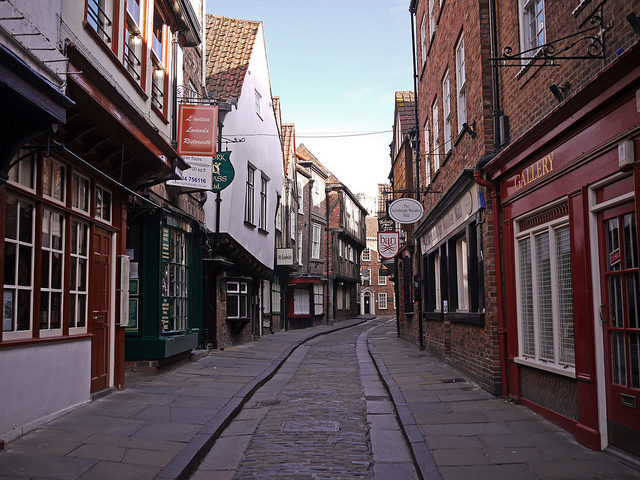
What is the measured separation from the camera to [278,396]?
9.95 meters

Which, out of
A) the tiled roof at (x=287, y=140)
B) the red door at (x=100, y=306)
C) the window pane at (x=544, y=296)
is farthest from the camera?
the tiled roof at (x=287, y=140)

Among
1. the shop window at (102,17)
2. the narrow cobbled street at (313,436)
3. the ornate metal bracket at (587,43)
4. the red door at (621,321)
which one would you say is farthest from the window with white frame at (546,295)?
the shop window at (102,17)

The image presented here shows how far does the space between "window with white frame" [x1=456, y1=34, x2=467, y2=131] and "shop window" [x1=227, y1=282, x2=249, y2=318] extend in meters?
8.54

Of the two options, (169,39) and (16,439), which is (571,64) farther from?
(169,39)

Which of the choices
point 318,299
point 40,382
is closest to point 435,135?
point 40,382

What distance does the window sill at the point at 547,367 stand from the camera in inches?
265

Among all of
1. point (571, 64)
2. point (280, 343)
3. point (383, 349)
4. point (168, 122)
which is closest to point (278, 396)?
point (168, 122)

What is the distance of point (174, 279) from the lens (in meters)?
12.2

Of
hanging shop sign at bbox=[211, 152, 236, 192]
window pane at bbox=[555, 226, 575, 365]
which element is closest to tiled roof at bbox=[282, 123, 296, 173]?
hanging shop sign at bbox=[211, 152, 236, 192]

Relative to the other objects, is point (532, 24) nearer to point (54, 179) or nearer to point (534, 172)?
point (534, 172)

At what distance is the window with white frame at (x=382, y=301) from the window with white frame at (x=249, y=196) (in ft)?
158

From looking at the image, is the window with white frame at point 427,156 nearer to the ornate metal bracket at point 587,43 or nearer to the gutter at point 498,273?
the gutter at point 498,273

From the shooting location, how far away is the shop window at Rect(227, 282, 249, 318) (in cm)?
1767

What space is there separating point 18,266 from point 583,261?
582 centimetres
